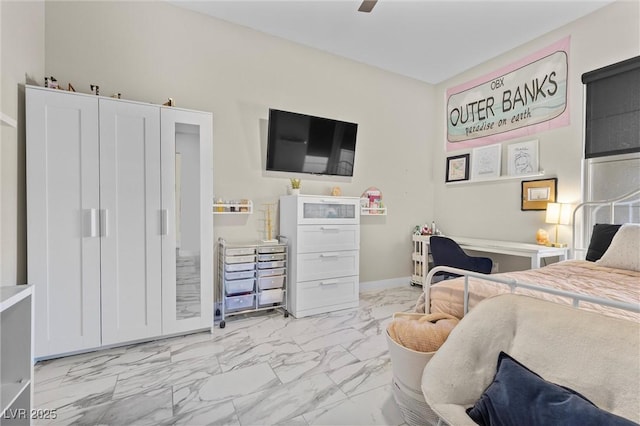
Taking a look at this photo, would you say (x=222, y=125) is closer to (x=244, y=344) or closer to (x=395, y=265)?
(x=244, y=344)

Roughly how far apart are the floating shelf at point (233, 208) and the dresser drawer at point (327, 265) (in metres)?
0.73

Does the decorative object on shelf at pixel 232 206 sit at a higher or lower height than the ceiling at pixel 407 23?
lower

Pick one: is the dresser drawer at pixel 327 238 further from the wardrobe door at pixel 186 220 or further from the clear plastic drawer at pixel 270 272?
the wardrobe door at pixel 186 220

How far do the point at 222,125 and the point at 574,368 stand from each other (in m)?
3.09

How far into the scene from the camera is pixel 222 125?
9.82 feet

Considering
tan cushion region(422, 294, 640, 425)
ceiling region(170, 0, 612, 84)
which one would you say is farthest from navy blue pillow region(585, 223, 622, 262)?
ceiling region(170, 0, 612, 84)

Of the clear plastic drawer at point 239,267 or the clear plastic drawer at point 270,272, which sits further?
the clear plastic drawer at point 270,272

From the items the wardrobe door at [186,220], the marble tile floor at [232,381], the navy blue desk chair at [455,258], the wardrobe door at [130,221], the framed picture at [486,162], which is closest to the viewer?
the marble tile floor at [232,381]

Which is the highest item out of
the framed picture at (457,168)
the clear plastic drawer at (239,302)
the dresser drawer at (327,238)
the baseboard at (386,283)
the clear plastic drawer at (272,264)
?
the framed picture at (457,168)

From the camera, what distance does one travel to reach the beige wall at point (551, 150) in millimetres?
2664

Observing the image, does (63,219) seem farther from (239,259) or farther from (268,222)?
(268,222)

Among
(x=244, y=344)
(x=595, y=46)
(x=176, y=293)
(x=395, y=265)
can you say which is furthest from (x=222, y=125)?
(x=595, y=46)

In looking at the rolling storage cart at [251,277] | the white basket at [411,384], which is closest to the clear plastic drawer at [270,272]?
the rolling storage cart at [251,277]

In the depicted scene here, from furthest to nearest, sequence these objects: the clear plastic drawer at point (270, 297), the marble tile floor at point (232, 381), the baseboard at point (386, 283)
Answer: the baseboard at point (386, 283), the clear plastic drawer at point (270, 297), the marble tile floor at point (232, 381)
